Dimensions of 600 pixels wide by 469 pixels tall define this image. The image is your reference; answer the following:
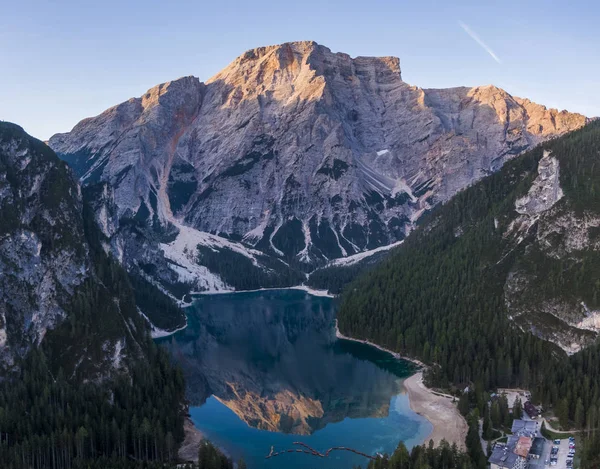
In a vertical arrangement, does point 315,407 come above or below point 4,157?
below

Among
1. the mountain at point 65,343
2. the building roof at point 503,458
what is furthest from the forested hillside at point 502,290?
the mountain at point 65,343

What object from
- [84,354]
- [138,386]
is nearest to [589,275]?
[138,386]

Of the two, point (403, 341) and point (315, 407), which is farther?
point (403, 341)

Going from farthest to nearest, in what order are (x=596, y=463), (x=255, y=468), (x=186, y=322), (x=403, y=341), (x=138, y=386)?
(x=186, y=322) < (x=403, y=341) < (x=138, y=386) < (x=255, y=468) < (x=596, y=463)

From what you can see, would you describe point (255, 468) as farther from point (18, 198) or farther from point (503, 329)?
point (18, 198)

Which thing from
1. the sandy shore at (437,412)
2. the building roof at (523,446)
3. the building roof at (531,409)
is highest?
the building roof at (531,409)

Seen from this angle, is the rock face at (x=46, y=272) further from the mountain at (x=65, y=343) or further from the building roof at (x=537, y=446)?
the building roof at (x=537, y=446)
